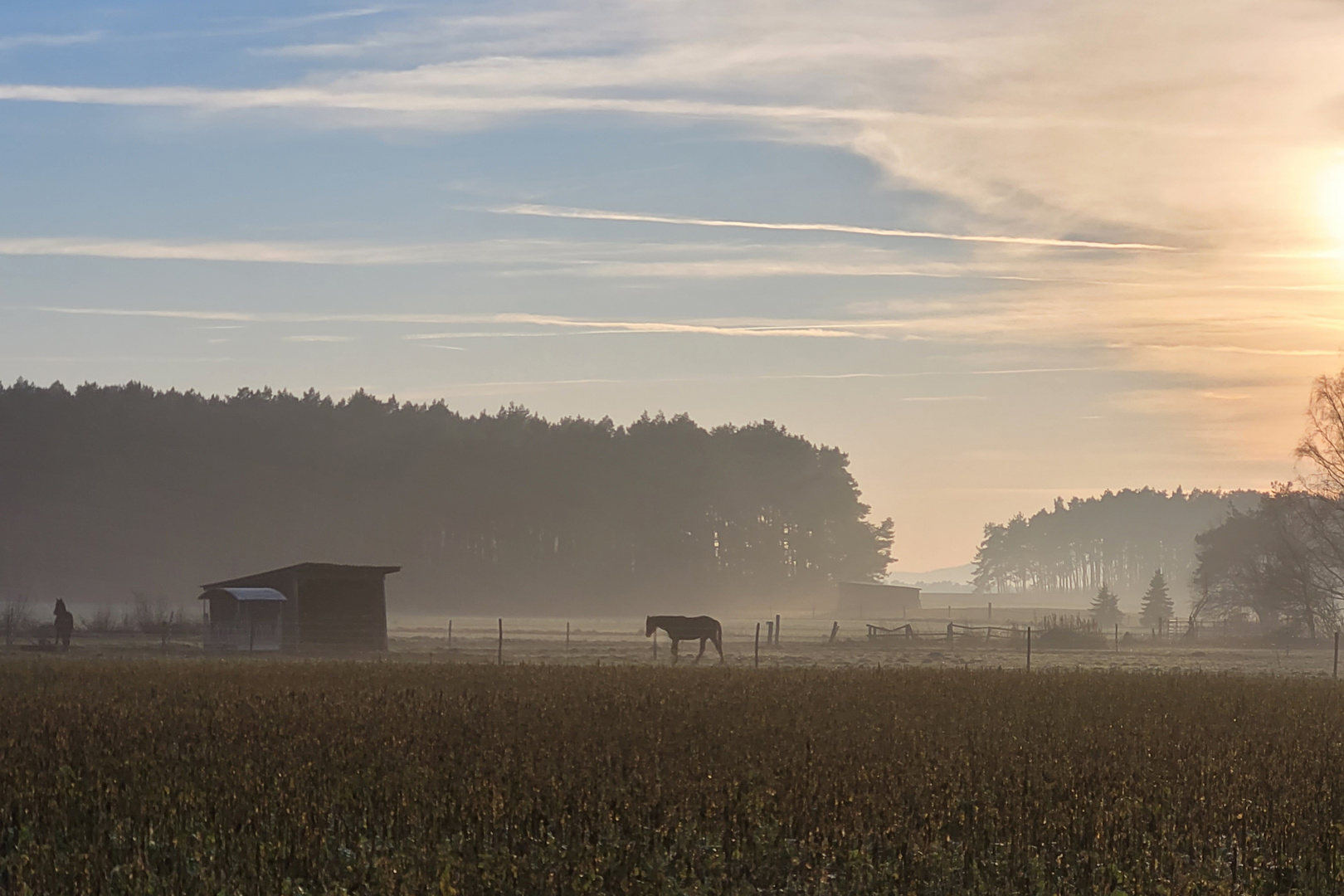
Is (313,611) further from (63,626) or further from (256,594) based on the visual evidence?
(63,626)

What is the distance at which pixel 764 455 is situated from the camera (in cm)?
15500

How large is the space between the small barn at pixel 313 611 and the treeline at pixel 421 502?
215ft

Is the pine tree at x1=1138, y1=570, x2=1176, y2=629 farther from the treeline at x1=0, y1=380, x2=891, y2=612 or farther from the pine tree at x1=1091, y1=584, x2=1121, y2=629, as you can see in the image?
the treeline at x1=0, y1=380, x2=891, y2=612

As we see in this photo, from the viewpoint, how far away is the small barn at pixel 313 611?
49188mm

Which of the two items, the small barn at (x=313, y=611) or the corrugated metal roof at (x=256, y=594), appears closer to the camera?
the corrugated metal roof at (x=256, y=594)

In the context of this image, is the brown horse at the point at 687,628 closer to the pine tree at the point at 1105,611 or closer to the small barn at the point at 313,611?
the small barn at the point at 313,611

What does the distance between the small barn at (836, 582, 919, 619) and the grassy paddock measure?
111 meters

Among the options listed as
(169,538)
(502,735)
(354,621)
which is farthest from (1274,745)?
(169,538)

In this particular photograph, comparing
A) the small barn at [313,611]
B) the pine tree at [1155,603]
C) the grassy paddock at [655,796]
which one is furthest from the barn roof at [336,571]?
the pine tree at [1155,603]

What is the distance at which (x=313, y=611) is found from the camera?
163ft

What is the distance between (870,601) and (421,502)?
42448mm

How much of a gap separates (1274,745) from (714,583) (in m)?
127

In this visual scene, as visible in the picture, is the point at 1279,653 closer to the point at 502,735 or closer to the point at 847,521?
the point at 502,735

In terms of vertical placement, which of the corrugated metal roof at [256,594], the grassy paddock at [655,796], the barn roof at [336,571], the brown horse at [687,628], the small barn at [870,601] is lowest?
the small barn at [870,601]
